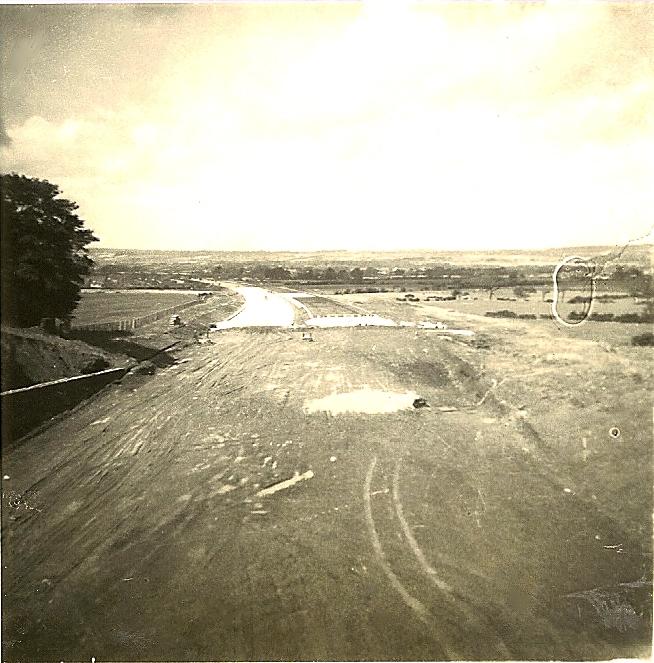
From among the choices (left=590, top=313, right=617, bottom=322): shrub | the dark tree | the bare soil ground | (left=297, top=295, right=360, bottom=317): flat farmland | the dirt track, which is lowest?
the dirt track

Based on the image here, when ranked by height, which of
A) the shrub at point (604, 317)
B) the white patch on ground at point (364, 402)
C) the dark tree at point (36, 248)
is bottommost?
the white patch on ground at point (364, 402)

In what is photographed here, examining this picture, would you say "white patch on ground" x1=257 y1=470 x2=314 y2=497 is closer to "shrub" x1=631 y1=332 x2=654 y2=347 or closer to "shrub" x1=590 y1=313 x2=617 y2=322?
"shrub" x1=590 y1=313 x2=617 y2=322

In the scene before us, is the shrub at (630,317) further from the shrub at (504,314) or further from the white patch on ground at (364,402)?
the white patch on ground at (364,402)

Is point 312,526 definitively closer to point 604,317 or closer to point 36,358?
point 36,358

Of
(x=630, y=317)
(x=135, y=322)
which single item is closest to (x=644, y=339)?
(x=630, y=317)

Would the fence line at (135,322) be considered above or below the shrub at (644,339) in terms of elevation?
above

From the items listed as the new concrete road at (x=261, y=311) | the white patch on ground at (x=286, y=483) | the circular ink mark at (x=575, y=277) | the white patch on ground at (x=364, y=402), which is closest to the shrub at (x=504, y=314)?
the circular ink mark at (x=575, y=277)

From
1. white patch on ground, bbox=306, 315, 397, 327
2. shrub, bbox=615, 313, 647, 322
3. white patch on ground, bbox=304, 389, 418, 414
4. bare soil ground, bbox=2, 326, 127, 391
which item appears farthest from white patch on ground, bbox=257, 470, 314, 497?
shrub, bbox=615, 313, 647, 322
